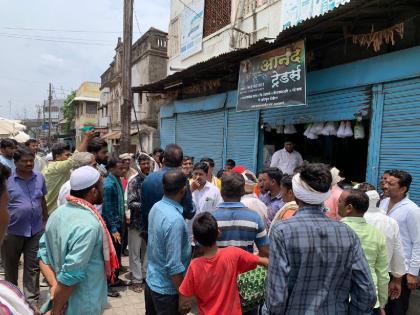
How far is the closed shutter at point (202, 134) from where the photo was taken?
32.7 feet

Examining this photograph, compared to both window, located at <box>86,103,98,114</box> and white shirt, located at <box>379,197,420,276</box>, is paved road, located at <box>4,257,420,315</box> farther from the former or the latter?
window, located at <box>86,103,98,114</box>

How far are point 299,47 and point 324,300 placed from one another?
4.94 meters

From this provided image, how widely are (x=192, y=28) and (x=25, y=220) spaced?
10.1 metres

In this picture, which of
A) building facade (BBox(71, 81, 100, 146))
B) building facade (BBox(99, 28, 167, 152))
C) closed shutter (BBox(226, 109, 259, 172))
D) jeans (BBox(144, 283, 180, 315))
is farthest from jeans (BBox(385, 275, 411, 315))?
building facade (BBox(71, 81, 100, 146))

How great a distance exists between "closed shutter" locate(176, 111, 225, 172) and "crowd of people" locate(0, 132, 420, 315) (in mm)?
5770

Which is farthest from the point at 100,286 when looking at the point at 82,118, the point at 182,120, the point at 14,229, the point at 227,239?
the point at 82,118

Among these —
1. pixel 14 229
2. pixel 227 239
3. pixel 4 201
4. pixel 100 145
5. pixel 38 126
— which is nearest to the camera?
pixel 4 201

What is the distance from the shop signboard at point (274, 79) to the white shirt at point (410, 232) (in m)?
2.82

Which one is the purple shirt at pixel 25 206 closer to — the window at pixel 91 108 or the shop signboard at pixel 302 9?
the shop signboard at pixel 302 9

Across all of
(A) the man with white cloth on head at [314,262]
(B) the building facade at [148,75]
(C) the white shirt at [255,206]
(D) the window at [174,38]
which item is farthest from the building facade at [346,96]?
(B) the building facade at [148,75]

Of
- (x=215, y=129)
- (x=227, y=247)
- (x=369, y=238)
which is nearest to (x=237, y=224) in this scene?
(x=227, y=247)

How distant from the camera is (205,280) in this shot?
2518 millimetres

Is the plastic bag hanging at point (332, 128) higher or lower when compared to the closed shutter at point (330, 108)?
lower

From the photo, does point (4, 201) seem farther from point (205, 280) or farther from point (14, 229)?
point (14, 229)
